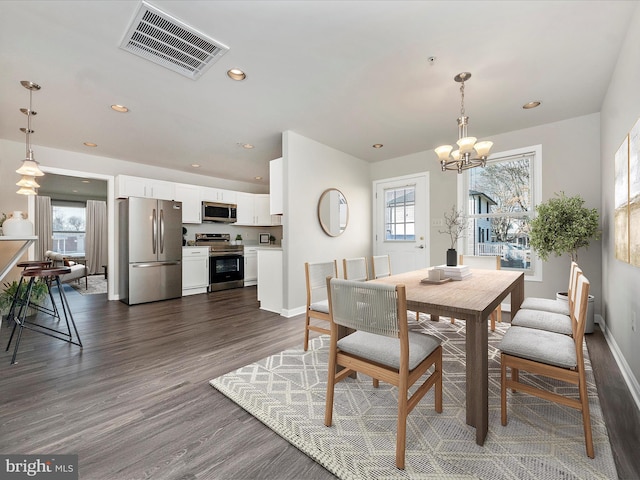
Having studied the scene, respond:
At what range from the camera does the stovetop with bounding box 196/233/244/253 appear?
19.4 feet

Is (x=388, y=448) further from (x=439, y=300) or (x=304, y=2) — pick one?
(x=304, y=2)

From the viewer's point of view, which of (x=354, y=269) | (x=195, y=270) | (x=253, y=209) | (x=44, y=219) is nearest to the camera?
(x=354, y=269)

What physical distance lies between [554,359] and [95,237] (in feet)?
35.1

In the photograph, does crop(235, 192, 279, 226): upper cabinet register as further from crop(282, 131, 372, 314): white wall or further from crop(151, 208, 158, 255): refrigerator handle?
crop(282, 131, 372, 314): white wall

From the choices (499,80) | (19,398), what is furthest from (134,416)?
(499,80)

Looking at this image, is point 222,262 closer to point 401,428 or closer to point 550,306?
point 401,428

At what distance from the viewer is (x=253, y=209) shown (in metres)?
6.69

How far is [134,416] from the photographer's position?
1665 millimetres

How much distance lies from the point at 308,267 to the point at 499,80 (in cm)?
247

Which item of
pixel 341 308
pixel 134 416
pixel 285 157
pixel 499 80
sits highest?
pixel 499 80

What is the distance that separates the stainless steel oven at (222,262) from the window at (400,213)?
322cm

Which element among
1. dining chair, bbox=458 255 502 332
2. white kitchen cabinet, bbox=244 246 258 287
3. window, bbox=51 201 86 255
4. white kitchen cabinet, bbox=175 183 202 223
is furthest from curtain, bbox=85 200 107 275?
dining chair, bbox=458 255 502 332

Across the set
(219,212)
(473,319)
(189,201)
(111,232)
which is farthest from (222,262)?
(473,319)

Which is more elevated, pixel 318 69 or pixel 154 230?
pixel 318 69
